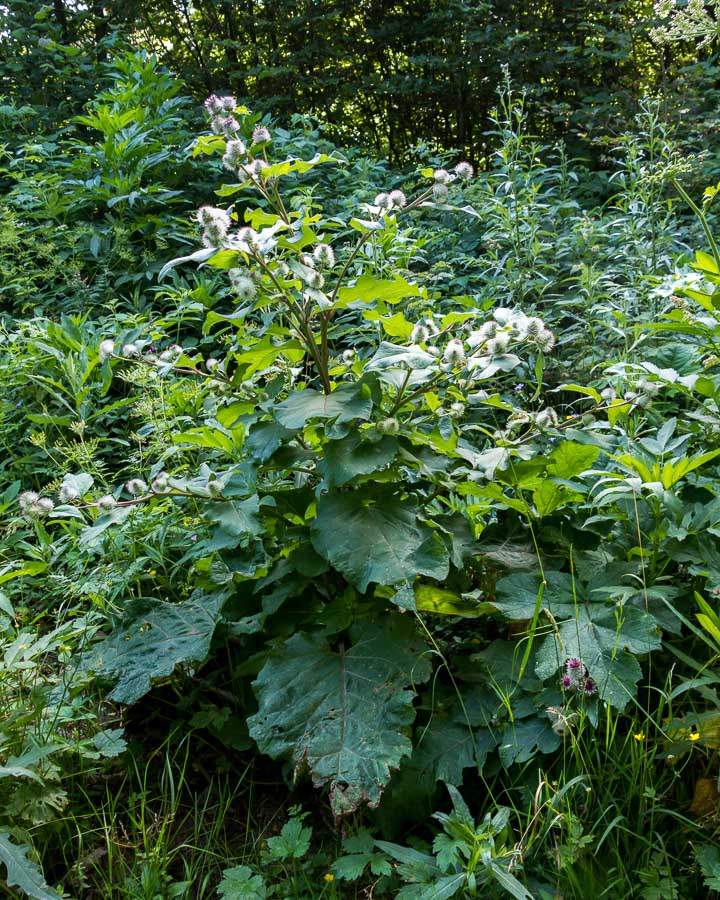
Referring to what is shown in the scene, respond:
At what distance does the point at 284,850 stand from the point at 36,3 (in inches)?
315

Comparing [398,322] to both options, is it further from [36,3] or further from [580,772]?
[36,3]

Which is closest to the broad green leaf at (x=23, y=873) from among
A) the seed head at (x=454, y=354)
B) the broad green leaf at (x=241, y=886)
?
the broad green leaf at (x=241, y=886)

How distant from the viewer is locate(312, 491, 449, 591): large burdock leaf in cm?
154

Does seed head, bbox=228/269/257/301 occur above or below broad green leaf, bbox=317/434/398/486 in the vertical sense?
above

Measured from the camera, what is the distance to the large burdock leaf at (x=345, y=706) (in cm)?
151

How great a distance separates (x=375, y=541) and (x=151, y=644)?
0.67 metres

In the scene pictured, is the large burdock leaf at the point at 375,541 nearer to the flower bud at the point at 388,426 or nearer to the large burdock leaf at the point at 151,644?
the flower bud at the point at 388,426

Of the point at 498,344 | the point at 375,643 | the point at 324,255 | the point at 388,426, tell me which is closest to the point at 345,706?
the point at 375,643

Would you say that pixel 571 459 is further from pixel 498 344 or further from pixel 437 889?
pixel 437 889

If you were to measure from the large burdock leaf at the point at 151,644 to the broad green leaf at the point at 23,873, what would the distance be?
348 millimetres

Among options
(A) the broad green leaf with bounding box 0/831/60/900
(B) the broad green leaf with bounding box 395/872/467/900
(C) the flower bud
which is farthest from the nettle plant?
(A) the broad green leaf with bounding box 0/831/60/900

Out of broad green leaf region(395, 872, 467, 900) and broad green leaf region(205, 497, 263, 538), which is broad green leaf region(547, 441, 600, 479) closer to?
broad green leaf region(205, 497, 263, 538)

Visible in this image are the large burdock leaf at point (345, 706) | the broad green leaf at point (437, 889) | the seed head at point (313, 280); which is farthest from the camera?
the seed head at point (313, 280)

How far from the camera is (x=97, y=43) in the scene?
24.3 ft
